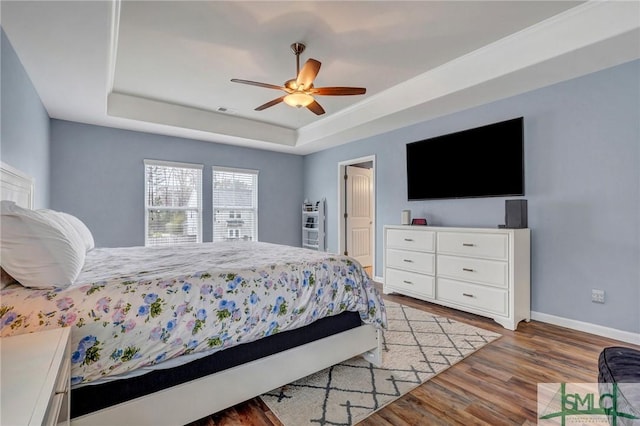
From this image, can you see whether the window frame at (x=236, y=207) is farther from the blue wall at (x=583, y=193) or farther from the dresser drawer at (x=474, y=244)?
the blue wall at (x=583, y=193)

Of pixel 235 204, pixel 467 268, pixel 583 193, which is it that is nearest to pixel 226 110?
pixel 235 204

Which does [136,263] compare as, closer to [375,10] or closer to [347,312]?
[347,312]

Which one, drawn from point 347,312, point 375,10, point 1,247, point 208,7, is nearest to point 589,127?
point 375,10

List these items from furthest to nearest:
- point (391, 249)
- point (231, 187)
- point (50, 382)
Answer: point (231, 187), point (391, 249), point (50, 382)

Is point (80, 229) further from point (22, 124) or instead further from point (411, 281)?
point (411, 281)

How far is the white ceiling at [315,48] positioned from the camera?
2.28m

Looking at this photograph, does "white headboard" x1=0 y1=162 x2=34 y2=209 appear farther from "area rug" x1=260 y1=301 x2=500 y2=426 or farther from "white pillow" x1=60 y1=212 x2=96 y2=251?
"area rug" x1=260 y1=301 x2=500 y2=426

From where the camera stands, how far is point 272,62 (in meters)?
3.16

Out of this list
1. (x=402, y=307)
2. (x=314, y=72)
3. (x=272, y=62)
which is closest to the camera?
(x=314, y=72)

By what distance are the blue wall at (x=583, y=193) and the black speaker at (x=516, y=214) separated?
0.18 meters

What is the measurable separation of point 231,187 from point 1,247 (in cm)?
441

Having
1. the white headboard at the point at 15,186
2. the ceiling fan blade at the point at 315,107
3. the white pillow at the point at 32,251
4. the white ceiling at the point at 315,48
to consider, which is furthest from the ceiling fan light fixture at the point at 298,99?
the white headboard at the point at 15,186

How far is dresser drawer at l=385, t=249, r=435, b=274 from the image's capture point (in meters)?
3.72

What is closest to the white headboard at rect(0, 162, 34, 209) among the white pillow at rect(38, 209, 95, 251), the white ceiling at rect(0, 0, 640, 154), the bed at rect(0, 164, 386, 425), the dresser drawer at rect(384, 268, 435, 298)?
the bed at rect(0, 164, 386, 425)
